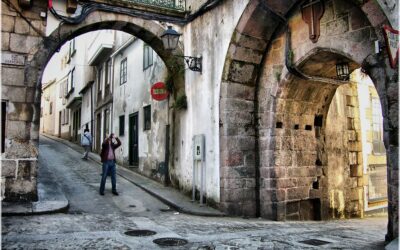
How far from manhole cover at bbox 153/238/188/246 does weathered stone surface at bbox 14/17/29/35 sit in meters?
5.12

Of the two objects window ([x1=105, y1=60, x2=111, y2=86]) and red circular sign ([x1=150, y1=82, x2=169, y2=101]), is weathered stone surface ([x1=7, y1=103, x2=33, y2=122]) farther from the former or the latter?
window ([x1=105, y1=60, x2=111, y2=86])

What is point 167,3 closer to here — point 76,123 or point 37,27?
point 37,27

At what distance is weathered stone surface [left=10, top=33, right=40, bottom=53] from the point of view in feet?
25.1

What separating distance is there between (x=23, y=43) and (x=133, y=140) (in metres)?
6.69

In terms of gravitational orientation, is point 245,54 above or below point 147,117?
above

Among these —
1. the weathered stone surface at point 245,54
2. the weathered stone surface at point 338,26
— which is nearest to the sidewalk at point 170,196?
the weathered stone surface at point 245,54

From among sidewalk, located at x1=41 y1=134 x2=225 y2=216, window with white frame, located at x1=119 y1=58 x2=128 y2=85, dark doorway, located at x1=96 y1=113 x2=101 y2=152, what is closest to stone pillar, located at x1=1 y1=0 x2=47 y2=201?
sidewalk, located at x1=41 y1=134 x2=225 y2=216

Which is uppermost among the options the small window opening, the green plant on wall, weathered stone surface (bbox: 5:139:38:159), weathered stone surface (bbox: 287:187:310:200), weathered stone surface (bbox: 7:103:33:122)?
the green plant on wall

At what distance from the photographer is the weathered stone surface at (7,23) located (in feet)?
24.9

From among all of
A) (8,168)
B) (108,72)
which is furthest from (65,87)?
(8,168)

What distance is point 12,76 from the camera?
24.9 ft

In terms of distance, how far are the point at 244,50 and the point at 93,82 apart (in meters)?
14.3

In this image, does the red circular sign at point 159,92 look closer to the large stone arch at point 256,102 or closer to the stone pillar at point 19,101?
the large stone arch at point 256,102

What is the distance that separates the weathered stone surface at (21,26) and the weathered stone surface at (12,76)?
2.44 feet
